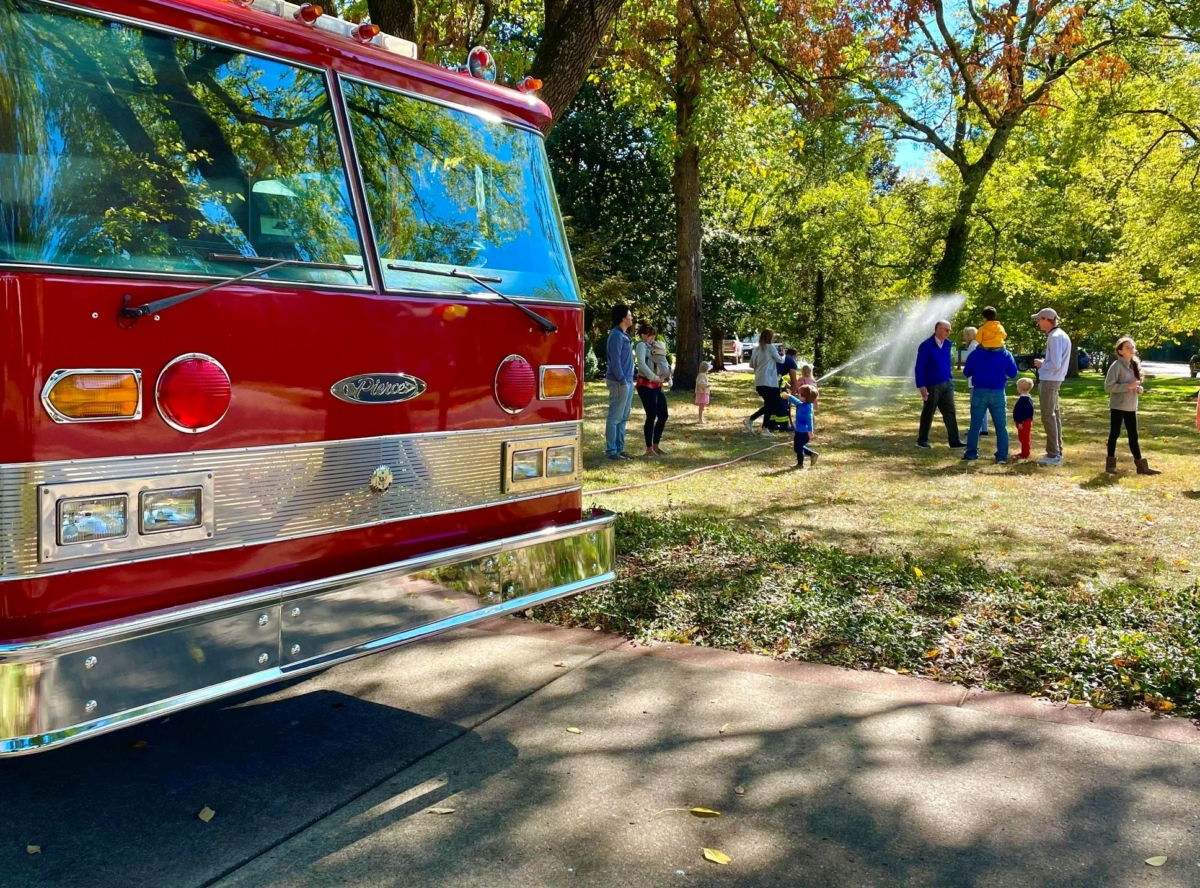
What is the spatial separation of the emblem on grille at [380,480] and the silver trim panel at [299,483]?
0.06 ft

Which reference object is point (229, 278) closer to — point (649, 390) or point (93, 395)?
point (93, 395)

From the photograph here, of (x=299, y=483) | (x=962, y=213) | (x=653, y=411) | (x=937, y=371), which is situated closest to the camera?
(x=299, y=483)

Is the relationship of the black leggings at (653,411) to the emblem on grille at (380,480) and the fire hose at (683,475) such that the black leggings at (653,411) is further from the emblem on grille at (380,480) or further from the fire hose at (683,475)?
the emblem on grille at (380,480)

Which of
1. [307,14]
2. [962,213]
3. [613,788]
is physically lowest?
[613,788]

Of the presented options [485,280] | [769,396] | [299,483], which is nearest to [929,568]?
[485,280]

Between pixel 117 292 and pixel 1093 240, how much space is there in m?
38.8

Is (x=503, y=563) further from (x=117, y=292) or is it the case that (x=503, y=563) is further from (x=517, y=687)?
(x=117, y=292)

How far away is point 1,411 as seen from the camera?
9.64 ft

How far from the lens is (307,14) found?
4.05m

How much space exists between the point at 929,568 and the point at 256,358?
5152mm

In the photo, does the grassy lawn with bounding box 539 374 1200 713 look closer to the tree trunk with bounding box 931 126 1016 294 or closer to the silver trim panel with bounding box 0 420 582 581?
the silver trim panel with bounding box 0 420 582 581

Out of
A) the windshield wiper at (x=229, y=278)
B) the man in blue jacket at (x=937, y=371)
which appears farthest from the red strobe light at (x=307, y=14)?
the man in blue jacket at (x=937, y=371)

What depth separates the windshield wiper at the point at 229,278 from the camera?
3201mm

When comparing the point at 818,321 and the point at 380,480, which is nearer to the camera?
the point at 380,480
